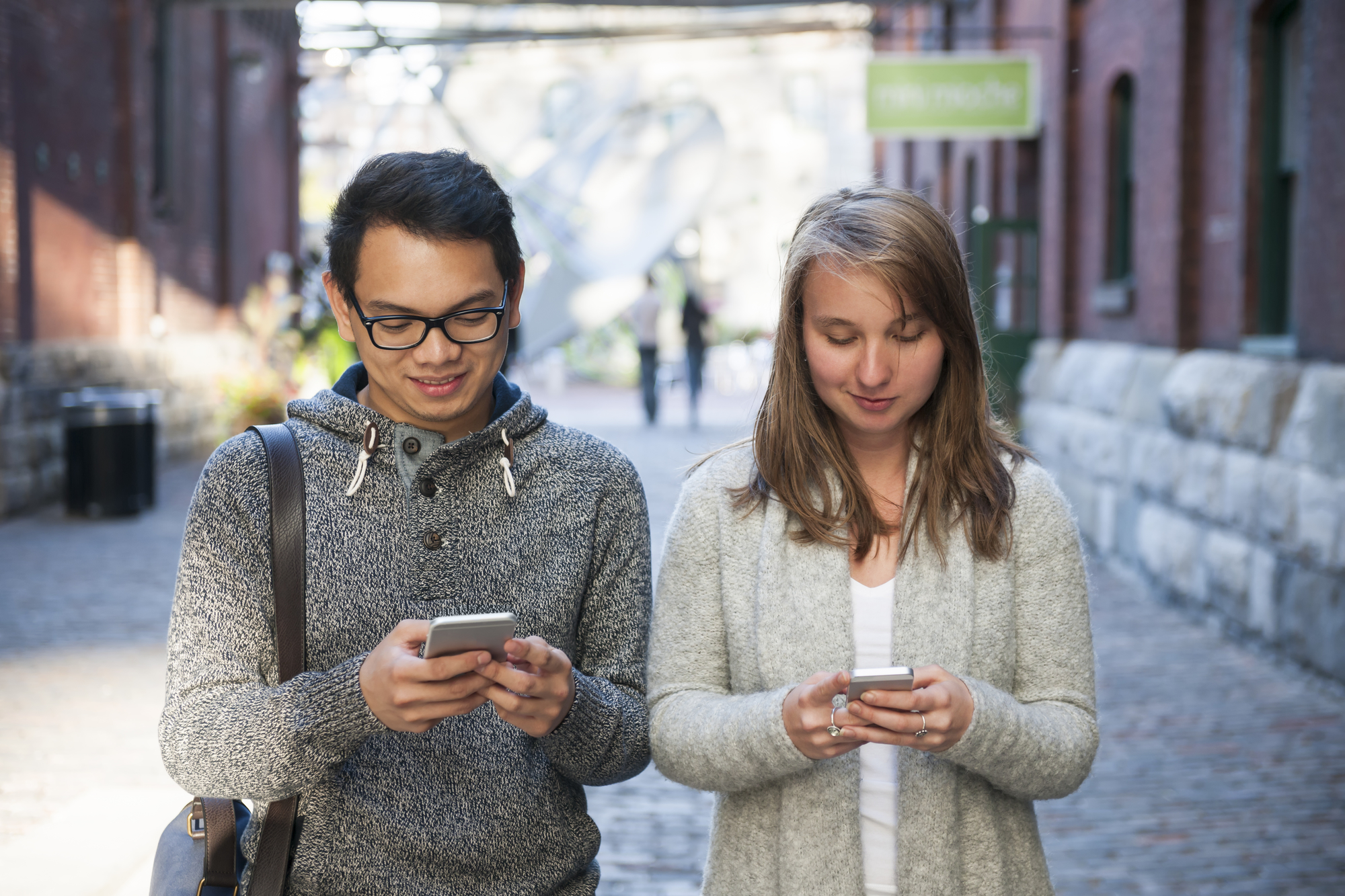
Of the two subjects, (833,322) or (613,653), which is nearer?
(833,322)

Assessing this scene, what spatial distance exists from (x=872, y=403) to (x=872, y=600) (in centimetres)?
33

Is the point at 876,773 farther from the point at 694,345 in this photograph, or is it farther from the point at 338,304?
the point at 694,345

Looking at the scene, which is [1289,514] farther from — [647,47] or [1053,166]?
[647,47]

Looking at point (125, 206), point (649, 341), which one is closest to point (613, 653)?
point (125, 206)

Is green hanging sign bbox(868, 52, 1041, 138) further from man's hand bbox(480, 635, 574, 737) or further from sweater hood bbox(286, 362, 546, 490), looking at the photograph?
man's hand bbox(480, 635, 574, 737)

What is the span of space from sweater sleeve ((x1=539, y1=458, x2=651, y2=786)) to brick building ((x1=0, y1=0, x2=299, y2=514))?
453 inches

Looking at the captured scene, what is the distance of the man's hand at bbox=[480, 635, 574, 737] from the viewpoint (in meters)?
1.94

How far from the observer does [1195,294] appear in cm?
1028

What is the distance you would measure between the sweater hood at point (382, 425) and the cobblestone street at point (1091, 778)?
1.83 ft

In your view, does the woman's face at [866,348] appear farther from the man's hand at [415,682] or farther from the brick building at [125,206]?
the brick building at [125,206]

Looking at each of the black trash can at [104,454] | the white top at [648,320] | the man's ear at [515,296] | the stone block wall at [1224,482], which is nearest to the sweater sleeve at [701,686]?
the man's ear at [515,296]

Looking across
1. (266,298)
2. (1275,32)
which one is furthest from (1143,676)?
(266,298)

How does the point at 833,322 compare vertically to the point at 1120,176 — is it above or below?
below

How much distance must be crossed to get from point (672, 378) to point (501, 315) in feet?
93.0
